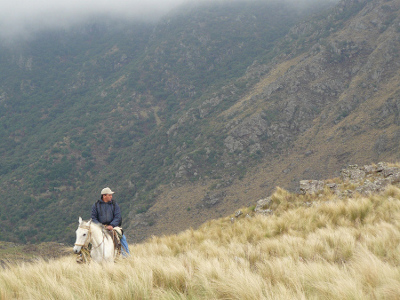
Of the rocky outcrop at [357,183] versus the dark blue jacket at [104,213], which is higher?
the dark blue jacket at [104,213]

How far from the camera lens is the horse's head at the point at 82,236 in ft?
17.9

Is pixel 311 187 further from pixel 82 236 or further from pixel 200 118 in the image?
pixel 200 118

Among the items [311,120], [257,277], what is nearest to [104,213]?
[257,277]

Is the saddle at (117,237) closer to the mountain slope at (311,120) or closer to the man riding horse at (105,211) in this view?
the man riding horse at (105,211)

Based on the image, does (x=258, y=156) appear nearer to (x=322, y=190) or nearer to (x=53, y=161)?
(x=322, y=190)

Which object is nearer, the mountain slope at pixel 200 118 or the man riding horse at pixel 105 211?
the man riding horse at pixel 105 211

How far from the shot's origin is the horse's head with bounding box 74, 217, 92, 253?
5.46m

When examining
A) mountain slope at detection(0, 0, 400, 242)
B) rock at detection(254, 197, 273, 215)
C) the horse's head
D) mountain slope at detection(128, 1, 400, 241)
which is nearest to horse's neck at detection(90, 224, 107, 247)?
the horse's head

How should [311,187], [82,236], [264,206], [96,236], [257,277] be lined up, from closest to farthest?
[257,277]
[82,236]
[96,236]
[311,187]
[264,206]

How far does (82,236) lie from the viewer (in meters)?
5.61

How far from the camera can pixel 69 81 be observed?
139625mm

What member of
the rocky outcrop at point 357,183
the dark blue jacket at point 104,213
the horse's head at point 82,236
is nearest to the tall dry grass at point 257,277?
the horse's head at point 82,236

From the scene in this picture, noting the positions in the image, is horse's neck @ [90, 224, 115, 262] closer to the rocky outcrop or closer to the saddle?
the saddle

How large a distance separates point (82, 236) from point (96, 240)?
45 centimetres
